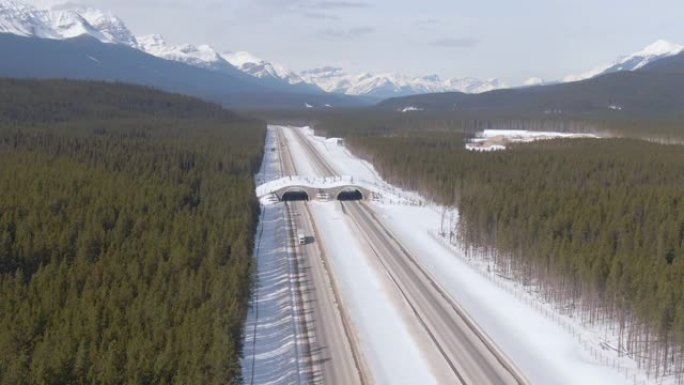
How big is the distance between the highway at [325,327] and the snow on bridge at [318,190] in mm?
32947

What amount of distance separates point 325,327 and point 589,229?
98.1ft

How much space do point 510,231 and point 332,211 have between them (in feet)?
118

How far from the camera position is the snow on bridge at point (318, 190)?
11606 cm

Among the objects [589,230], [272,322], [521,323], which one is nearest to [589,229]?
[589,230]

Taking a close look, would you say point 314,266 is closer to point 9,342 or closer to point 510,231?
point 510,231

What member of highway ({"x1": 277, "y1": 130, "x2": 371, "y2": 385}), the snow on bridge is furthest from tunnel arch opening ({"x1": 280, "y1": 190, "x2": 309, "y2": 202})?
highway ({"x1": 277, "y1": 130, "x2": 371, "y2": 385})

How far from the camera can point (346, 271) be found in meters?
72.6

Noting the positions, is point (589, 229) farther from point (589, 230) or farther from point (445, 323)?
point (445, 323)

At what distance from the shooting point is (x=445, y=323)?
188 ft

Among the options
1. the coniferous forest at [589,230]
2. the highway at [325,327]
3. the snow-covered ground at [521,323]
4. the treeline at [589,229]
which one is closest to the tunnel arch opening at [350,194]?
the treeline at [589,229]

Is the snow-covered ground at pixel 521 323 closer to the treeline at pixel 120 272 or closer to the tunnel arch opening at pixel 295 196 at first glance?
the treeline at pixel 120 272

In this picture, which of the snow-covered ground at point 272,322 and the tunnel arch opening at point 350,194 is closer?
the snow-covered ground at point 272,322

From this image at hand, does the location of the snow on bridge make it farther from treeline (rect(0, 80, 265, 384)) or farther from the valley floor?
the valley floor

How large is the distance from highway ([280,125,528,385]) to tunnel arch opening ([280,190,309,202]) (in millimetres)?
29434
